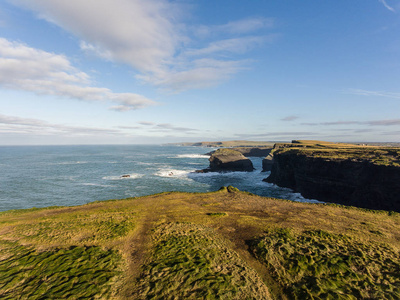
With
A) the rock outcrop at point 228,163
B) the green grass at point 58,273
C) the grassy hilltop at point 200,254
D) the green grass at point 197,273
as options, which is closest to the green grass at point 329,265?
the grassy hilltop at point 200,254

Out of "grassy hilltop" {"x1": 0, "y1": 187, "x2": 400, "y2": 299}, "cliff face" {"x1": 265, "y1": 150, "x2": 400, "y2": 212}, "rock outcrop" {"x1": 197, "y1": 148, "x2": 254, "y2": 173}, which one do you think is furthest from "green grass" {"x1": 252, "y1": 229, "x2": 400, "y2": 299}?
"rock outcrop" {"x1": 197, "y1": 148, "x2": 254, "y2": 173}

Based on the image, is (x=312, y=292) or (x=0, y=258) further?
(x=0, y=258)

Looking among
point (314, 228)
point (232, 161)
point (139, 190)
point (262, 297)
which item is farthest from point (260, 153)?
point (262, 297)

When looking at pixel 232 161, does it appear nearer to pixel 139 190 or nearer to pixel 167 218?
pixel 139 190

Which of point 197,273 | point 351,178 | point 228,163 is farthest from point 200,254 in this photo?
point 228,163

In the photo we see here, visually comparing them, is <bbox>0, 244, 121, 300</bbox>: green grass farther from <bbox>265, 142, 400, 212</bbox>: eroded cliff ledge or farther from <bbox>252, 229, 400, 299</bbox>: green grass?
<bbox>265, 142, 400, 212</bbox>: eroded cliff ledge

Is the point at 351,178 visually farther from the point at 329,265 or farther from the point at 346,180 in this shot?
the point at 329,265

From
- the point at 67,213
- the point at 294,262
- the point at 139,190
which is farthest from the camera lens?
the point at 139,190
